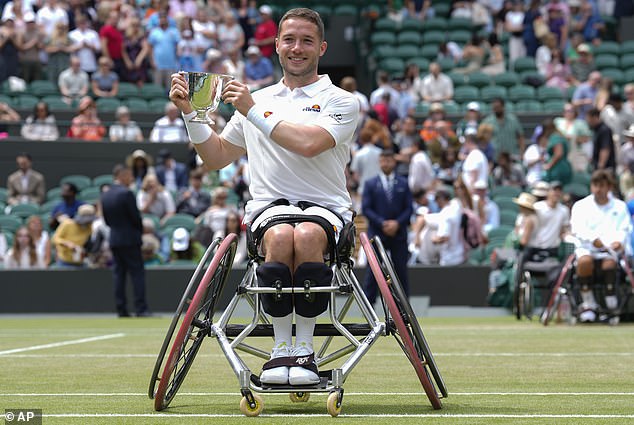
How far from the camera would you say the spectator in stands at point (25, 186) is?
2020 centimetres

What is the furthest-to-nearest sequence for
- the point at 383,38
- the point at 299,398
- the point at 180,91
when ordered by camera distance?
the point at 383,38
the point at 299,398
the point at 180,91

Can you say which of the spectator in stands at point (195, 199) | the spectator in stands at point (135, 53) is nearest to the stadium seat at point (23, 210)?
the spectator in stands at point (195, 199)

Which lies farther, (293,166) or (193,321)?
(293,166)

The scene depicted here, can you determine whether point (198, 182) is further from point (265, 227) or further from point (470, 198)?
point (265, 227)

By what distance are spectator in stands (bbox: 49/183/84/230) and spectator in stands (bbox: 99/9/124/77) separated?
14.4ft

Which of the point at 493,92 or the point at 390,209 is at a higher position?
the point at 493,92

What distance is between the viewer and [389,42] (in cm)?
2620

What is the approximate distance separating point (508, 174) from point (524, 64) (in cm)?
531

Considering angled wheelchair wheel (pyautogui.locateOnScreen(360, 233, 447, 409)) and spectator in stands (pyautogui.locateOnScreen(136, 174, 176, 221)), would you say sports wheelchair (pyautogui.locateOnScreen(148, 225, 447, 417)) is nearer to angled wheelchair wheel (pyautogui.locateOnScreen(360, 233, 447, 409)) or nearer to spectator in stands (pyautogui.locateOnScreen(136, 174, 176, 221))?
angled wheelchair wheel (pyautogui.locateOnScreen(360, 233, 447, 409))

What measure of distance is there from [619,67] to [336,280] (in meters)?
20.3

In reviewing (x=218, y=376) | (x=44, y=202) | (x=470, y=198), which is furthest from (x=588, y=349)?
(x=44, y=202)

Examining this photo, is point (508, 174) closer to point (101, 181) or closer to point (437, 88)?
point (437, 88)

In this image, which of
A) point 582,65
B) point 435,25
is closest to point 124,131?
point 435,25

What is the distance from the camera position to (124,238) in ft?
55.0
